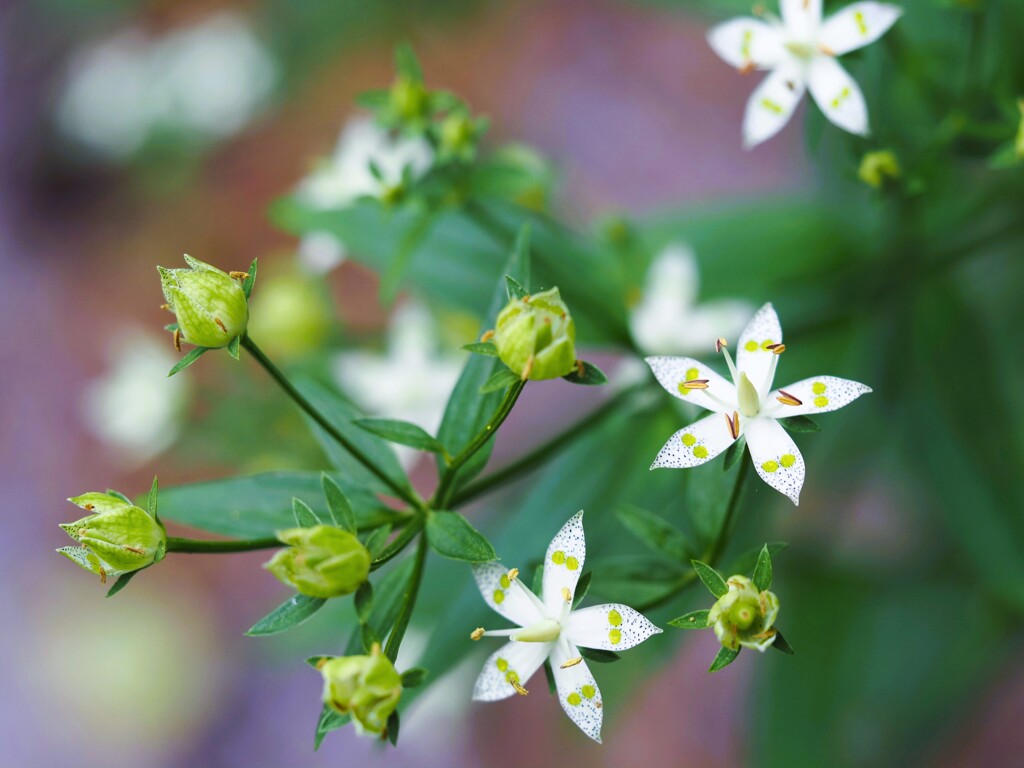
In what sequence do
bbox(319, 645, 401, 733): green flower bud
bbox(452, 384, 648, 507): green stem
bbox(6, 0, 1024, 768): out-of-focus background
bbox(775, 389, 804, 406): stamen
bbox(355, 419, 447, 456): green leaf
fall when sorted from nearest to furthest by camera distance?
bbox(319, 645, 401, 733): green flower bud → bbox(775, 389, 804, 406): stamen → bbox(355, 419, 447, 456): green leaf → bbox(452, 384, 648, 507): green stem → bbox(6, 0, 1024, 768): out-of-focus background

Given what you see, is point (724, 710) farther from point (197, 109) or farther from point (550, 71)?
point (197, 109)

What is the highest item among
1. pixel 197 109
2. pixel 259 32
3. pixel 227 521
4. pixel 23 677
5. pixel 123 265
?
pixel 227 521

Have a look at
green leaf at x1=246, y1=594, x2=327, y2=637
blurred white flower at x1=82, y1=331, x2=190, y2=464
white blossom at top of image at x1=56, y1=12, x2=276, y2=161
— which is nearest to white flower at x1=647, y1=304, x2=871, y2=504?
green leaf at x1=246, y1=594, x2=327, y2=637

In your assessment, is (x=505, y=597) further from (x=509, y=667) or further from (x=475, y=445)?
(x=475, y=445)

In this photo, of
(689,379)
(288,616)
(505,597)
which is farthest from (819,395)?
(288,616)

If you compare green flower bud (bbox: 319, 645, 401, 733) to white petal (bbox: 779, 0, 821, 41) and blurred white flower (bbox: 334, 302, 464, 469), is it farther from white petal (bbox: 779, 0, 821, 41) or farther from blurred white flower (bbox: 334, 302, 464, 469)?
white petal (bbox: 779, 0, 821, 41)

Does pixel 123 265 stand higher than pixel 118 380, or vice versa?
pixel 118 380

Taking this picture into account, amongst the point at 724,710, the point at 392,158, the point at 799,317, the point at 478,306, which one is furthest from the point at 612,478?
the point at 724,710
